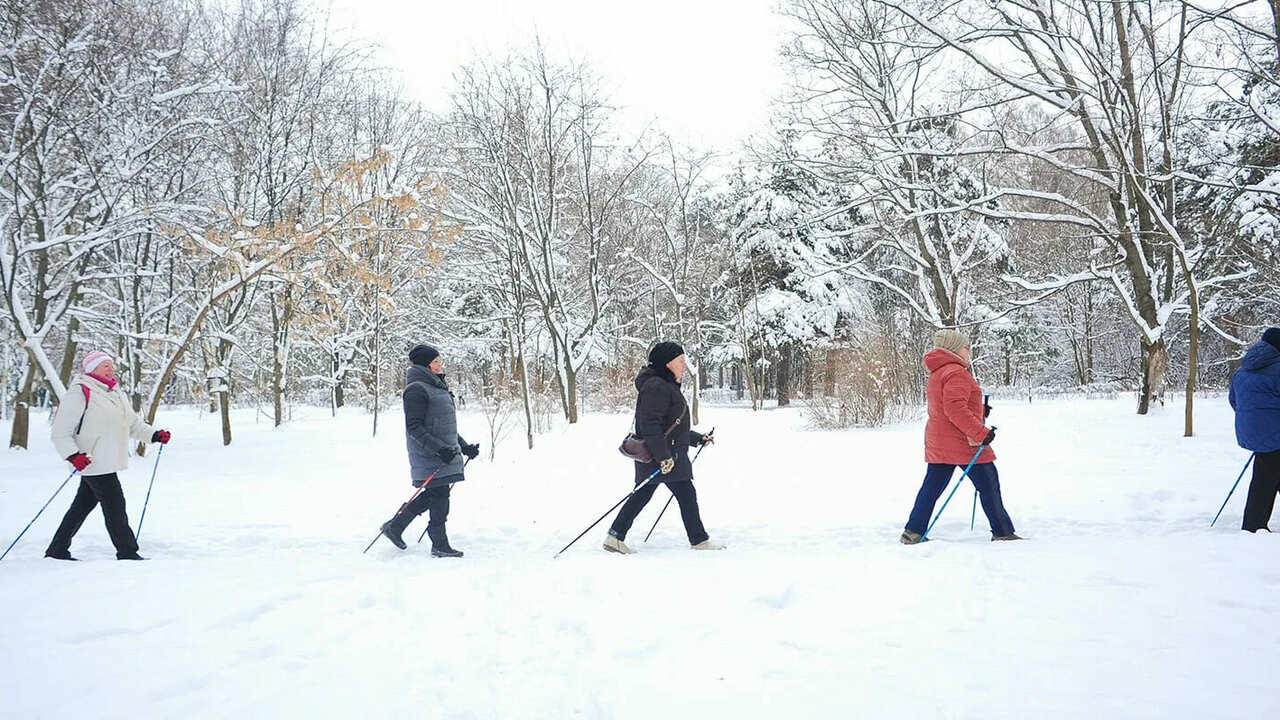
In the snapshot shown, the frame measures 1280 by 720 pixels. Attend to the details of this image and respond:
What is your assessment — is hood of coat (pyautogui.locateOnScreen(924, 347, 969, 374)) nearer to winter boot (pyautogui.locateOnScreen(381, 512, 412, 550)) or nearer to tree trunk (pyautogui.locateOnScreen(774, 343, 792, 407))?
winter boot (pyautogui.locateOnScreen(381, 512, 412, 550))

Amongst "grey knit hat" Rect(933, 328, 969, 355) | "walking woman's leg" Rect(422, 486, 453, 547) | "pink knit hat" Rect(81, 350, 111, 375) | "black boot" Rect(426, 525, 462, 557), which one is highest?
"grey knit hat" Rect(933, 328, 969, 355)

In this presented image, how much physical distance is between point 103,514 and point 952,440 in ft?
20.9

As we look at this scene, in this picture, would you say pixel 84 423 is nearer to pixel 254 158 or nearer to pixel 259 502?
pixel 259 502

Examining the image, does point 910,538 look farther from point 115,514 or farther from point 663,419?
point 115,514

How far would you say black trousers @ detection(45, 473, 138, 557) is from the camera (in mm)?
5371

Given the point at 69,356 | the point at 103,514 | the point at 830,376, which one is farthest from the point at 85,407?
the point at 830,376

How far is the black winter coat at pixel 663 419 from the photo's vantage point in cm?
543

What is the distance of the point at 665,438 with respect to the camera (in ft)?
18.0

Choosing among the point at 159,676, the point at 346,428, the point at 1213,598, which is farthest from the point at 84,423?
the point at 346,428

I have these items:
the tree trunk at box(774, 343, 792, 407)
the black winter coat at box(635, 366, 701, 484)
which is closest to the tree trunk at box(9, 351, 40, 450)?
the black winter coat at box(635, 366, 701, 484)

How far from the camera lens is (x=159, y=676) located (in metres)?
3.14

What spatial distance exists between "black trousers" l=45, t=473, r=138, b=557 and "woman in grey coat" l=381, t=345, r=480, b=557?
188cm

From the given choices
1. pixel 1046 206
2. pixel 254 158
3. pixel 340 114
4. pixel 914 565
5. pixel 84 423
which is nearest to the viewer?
pixel 914 565

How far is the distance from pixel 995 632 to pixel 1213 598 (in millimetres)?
1210
